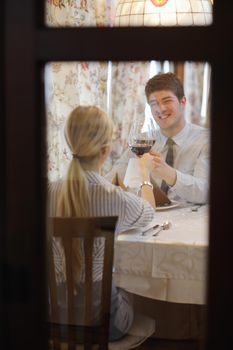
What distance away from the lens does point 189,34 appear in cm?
79

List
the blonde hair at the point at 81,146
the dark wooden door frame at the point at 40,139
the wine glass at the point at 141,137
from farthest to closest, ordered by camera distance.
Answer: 1. the wine glass at the point at 141,137
2. the blonde hair at the point at 81,146
3. the dark wooden door frame at the point at 40,139

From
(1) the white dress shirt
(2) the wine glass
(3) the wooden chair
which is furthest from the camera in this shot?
(2) the wine glass

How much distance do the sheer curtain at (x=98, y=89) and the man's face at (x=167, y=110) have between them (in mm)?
48

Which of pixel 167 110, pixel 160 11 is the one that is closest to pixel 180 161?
pixel 167 110

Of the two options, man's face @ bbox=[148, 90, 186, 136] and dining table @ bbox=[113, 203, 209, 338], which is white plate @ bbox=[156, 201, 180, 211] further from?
man's face @ bbox=[148, 90, 186, 136]

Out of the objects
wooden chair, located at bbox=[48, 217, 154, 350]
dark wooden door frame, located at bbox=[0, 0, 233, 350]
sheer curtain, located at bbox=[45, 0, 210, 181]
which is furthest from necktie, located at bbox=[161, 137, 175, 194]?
dark wooden door frame, located at bbox=[0, 0, 233, 350]

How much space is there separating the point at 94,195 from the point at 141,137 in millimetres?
414

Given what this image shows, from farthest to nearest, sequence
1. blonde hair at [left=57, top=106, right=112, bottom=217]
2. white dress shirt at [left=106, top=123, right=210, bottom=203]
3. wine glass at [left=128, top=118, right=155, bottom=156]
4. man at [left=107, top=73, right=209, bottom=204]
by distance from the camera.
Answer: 1. wine glass at [left=128, top=118, right=155, bottom=156]
2. man at [left=107, top=73, right=209, bottom=204]
3. white dress shirt at [left=106, top=123, right=210, bottom=203]
4. blonde hair at [left=57, top=106, right=112, bottom=217]

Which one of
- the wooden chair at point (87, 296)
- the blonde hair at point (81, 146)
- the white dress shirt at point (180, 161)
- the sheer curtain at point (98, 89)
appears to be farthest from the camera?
the white dress shirt at point (180, 161)

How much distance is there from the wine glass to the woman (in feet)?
0.26

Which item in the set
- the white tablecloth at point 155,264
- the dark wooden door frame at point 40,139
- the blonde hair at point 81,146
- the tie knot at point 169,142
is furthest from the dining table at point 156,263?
the dark wooden door frame at point 40,139

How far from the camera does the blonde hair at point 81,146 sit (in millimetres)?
1194

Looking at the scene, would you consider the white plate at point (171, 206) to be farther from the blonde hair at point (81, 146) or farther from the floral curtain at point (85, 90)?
the blonde hair at point (81, 146)

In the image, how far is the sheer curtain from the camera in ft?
3.03
